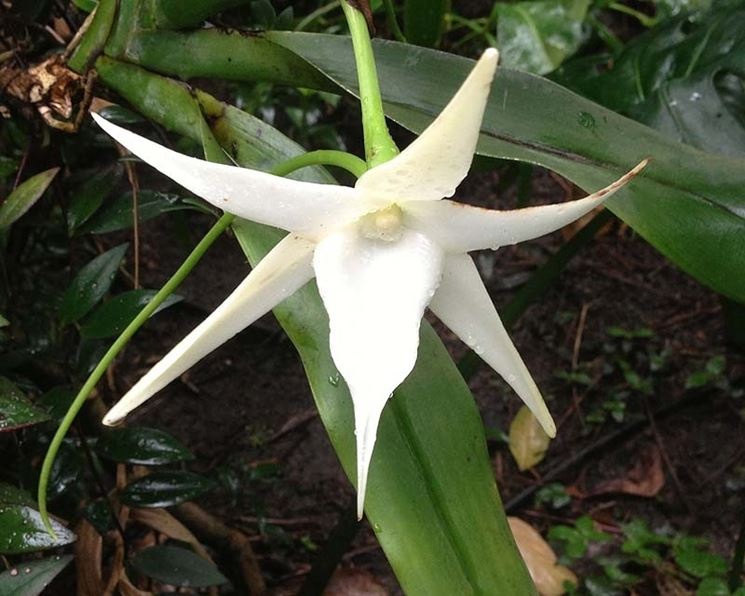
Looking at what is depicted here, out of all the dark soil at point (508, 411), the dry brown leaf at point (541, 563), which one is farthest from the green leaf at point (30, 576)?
the dry brown leaf at point (541, 563)

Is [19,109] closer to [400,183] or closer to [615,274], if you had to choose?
[400,183]

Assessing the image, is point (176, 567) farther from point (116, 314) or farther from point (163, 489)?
point (116, 314)

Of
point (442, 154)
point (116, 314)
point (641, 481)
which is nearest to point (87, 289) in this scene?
point (116, 314)

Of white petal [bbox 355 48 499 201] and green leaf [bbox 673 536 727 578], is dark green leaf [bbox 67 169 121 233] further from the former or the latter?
green leaf [bbox 673 536 727 578]

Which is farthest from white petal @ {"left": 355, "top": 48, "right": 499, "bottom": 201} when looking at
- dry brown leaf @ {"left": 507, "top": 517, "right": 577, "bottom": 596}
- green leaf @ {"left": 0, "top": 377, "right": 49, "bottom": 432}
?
dry brown leaf @ {"left": 507, "top": 517, "right": 577, "bottom": 596}

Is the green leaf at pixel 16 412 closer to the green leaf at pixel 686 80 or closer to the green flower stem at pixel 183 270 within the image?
the green flower stem at pixel 183 270

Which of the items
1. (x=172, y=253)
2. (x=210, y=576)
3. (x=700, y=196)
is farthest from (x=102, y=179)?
(x=172, y=253)

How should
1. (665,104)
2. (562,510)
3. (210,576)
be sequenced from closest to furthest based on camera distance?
(210,576)
(665,104)
(562,510)
